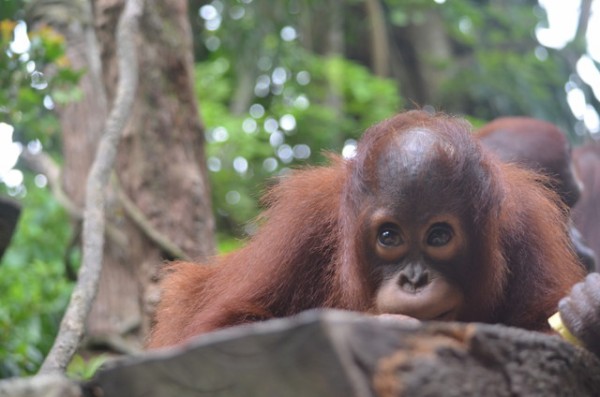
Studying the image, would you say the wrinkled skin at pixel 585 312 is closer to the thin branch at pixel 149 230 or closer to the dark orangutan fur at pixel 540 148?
the thin branch at pixel 149 230

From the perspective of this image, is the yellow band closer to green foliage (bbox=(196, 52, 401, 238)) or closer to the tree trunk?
the tree trunk

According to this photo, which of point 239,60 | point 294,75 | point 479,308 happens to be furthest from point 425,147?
point 294,75

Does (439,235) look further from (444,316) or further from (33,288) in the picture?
(33,288)

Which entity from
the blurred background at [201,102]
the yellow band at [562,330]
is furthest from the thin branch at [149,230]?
the yellow band at [562,330]

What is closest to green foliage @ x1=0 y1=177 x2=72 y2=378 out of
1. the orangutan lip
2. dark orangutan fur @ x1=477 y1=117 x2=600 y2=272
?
the orangutan lip

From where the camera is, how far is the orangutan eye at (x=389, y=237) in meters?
3.22

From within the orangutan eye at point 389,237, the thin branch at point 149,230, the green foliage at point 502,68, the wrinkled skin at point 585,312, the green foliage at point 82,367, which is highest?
the green foliage at point 502,68

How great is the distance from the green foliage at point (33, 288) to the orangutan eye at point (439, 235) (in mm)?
2508

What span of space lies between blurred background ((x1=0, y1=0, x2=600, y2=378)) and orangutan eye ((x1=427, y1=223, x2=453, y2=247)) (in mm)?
745

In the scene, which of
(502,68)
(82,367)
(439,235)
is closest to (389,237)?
(439,235)

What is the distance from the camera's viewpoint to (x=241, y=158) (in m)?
9.78

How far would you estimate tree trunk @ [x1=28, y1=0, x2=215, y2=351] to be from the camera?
17.3 feet

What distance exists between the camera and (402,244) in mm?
3205

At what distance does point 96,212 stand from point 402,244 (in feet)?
4.61
